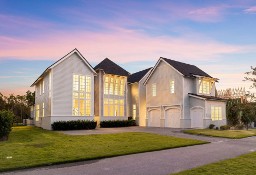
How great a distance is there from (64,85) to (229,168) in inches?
937

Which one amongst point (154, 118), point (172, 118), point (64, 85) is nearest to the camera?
point (64, 85)

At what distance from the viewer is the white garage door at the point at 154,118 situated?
123ft

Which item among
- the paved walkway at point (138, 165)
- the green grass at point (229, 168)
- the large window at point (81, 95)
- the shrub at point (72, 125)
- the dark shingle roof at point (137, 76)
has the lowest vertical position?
the paved walkway at point (138, 165)

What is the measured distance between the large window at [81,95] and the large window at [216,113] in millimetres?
15675

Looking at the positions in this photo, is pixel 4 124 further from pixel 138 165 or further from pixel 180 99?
pixel 180 99

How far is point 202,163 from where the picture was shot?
12.0m

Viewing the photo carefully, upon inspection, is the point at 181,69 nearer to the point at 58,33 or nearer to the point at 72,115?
the point at 72,115

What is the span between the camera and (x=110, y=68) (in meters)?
38.9

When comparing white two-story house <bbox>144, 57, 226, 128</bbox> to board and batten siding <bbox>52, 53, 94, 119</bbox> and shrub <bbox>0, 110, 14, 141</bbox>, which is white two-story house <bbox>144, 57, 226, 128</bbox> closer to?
board and batten siding <bbox>52, 53, 94, 119</bbox>

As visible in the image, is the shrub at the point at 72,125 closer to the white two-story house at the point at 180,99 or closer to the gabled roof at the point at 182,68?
the white two-story house at the point at 180,99

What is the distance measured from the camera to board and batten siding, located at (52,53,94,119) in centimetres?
3041

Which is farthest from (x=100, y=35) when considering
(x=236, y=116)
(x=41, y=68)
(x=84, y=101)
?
(x=236, y=116)

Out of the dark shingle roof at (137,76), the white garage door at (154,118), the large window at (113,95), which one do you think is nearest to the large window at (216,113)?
the white garage door at (154,118)

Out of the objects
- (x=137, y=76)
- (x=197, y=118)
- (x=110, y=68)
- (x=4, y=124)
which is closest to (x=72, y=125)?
(x=4, y=124)
